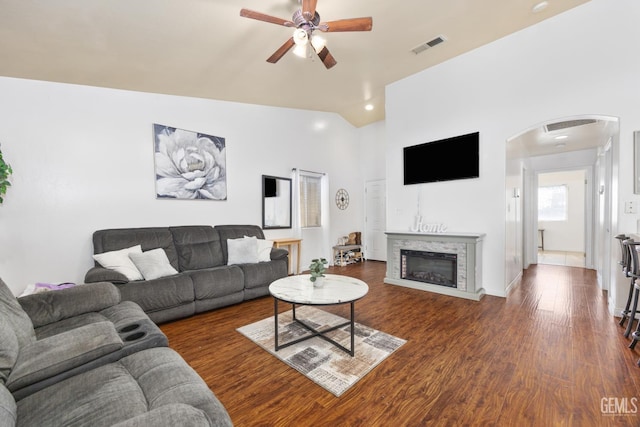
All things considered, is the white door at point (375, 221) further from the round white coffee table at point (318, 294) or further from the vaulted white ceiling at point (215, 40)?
the round white coffee table at point (318, 294)

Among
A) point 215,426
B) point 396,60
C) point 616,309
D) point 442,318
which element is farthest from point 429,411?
point 396,60

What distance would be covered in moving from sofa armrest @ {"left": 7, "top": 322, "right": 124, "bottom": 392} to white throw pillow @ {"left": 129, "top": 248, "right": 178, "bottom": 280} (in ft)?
5.03

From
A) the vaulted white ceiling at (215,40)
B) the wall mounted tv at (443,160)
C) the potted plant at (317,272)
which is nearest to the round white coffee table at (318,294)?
the potted plant at (317,272)

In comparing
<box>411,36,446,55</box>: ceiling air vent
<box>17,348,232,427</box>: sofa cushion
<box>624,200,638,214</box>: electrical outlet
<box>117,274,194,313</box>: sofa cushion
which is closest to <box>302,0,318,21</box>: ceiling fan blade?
<box>411,36,446,55</box>: ceiling air vent

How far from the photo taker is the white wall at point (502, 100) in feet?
8.95

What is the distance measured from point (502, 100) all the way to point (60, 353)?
15.9ft

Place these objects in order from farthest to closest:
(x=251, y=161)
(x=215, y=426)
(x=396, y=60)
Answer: (x=251, y=161)
(x=396, y=60)
(x=215, y=426)

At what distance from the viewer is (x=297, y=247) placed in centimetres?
504

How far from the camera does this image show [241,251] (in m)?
3.71

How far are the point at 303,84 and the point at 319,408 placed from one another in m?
4.17

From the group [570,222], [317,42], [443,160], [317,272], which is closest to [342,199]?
[443,160]

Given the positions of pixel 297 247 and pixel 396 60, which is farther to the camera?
pixel 297 247

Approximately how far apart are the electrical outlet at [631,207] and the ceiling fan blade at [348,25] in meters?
3.14

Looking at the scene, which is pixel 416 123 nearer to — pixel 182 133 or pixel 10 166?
pixel 182 133
